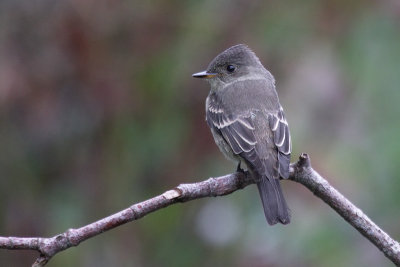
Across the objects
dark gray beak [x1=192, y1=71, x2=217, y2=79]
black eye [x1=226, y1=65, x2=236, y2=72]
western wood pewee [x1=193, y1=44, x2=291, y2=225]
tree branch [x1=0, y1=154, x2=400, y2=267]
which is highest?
black eye [x1=226, y1=65, x2=236, y2=72]

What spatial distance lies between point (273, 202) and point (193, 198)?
897mm

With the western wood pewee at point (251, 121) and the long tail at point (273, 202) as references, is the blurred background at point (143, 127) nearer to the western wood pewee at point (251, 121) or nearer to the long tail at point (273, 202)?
the western wood pewee at point (251, 121)

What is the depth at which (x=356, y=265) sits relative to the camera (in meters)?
6.06

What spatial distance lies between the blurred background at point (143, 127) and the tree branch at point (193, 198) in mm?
1716

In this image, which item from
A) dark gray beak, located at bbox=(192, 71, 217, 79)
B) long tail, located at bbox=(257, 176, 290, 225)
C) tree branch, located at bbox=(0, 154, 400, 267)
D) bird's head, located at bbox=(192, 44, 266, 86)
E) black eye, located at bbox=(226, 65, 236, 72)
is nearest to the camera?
tree branch, located at bbox=(0, 154, 400, 267)

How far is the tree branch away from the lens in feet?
10.2

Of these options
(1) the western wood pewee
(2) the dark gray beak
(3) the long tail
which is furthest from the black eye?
(3) the long tail

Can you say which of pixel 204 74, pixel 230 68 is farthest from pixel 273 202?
pixel 230 68

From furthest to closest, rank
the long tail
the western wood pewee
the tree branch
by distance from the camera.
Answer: the western wood pewee, the long tail, the tree branch

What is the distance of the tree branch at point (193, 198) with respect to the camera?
3.10m

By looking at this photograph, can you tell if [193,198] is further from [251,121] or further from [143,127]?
[143,127]

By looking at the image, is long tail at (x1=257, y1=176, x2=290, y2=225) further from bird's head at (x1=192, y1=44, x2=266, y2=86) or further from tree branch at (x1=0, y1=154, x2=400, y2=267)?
bird's head at (x1=192, y1=44, x2=266, y2=86)

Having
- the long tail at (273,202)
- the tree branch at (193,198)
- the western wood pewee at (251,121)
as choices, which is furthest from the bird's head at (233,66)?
the tree branch at (193,198)

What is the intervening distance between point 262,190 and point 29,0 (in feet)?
8.29
